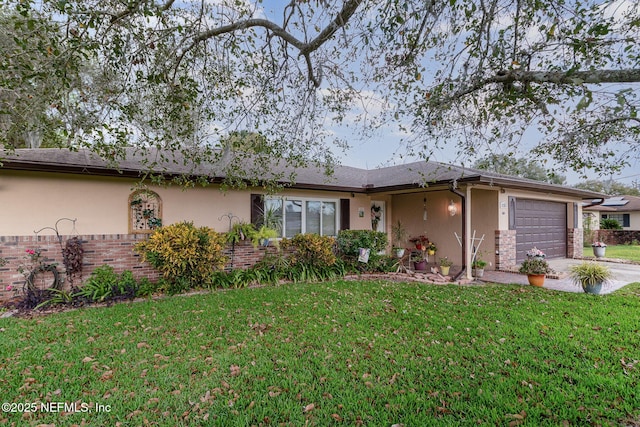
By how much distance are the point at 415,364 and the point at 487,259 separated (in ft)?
26.0

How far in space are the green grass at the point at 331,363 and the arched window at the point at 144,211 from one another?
232 centimetres

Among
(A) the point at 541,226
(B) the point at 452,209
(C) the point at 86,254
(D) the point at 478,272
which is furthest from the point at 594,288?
(C) the point at 86,254

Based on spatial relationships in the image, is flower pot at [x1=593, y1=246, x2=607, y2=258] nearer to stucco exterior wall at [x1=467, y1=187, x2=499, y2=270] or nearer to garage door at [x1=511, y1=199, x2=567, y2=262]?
garage door at [x1=511, y1=199, x2=567, y2=262]

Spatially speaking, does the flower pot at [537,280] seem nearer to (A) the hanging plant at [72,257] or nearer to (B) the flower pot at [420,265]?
(B) the flower pot at [420,265]

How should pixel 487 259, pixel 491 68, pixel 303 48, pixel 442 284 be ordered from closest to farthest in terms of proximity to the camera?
pixel 491 68 < pixel 303 48 < pixel 442 284 < pixel 487 259

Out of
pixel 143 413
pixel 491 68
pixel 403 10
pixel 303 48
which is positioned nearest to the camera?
pixel 143 413

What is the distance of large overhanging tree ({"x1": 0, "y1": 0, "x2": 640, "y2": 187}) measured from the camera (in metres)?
3.68

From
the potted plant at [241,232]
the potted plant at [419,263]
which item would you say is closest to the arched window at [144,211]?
the potted plant at [241,232]

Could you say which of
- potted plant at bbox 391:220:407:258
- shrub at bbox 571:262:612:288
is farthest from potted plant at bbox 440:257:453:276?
shrub at bbox 571:262:612:288

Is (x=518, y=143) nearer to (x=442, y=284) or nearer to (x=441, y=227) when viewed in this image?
(x=442, y=284)

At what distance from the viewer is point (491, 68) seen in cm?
416

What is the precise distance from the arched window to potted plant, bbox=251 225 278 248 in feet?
8.07

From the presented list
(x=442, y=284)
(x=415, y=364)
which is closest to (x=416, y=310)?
(x=415, y=364)

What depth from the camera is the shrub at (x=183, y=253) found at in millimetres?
6746
